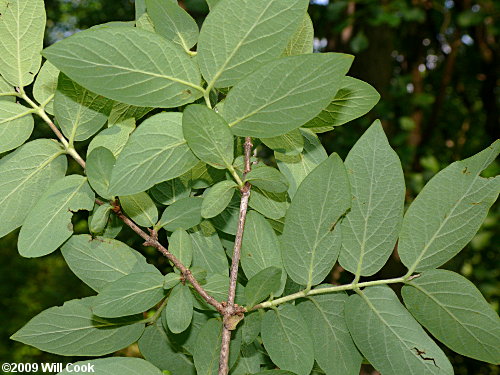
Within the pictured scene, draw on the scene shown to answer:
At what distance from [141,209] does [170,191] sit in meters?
0.03

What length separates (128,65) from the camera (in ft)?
1.22

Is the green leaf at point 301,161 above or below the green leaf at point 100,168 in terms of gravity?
above

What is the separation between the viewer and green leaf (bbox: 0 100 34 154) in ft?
1.51

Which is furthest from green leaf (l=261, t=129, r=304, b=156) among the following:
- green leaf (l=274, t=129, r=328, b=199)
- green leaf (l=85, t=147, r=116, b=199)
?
green leaf (l=85, t=147, r=116, b=199)

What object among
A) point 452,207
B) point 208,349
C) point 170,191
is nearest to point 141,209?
point 170,191

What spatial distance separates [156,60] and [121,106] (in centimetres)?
11

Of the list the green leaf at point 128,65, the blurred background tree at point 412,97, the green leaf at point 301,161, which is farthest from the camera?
the blurred background tree at point 412,97

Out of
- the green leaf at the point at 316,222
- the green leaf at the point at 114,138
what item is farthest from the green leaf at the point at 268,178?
the green leaf at the point at 114,138

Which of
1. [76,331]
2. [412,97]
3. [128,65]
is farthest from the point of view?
[412,97]

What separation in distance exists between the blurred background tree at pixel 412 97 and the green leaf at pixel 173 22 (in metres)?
1.20

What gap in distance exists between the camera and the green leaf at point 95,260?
0.47m

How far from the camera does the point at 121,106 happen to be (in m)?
0.48

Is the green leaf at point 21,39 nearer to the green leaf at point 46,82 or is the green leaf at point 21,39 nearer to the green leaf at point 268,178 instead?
the green leaf at point 46,82

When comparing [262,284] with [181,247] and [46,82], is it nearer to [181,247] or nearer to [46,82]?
[181,247]
